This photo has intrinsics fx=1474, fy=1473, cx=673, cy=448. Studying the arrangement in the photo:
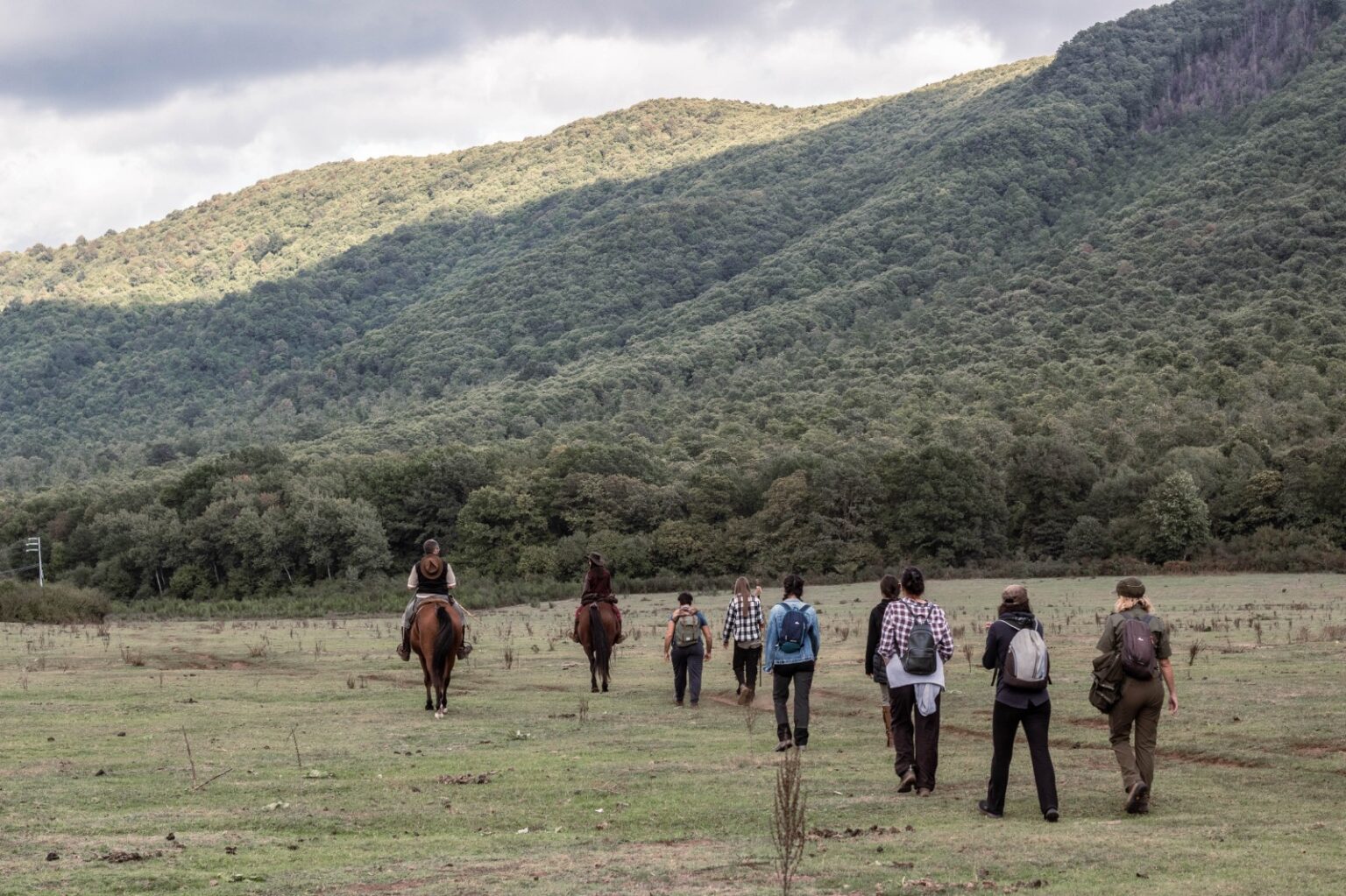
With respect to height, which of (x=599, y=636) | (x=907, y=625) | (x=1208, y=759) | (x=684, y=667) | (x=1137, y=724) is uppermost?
(x=907, y=625)

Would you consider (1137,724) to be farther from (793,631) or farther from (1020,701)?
(793,631)

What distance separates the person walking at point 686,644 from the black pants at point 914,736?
8.07 meters

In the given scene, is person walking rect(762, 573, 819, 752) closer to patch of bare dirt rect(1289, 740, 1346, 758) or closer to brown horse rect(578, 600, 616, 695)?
patch of bare dirt rect(1289, 740, 1346, 758)

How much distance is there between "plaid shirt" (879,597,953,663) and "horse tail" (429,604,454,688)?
8.06 metres

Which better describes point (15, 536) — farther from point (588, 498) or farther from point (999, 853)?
point (999, 853)

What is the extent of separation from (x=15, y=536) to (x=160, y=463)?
5682 centimetres

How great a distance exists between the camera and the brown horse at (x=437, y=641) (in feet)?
67.4

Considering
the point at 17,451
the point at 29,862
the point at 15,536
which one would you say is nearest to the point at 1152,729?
the point at 29,862

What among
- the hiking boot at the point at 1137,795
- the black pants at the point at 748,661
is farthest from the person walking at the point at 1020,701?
the black pants at the point at 748,661

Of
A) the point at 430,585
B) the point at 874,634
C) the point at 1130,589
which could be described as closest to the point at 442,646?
the point at 430,585

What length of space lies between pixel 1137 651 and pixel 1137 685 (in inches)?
12.5

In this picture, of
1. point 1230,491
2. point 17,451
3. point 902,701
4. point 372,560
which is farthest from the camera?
point 17,451

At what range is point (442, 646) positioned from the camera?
2052 cm

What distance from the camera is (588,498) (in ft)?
286
